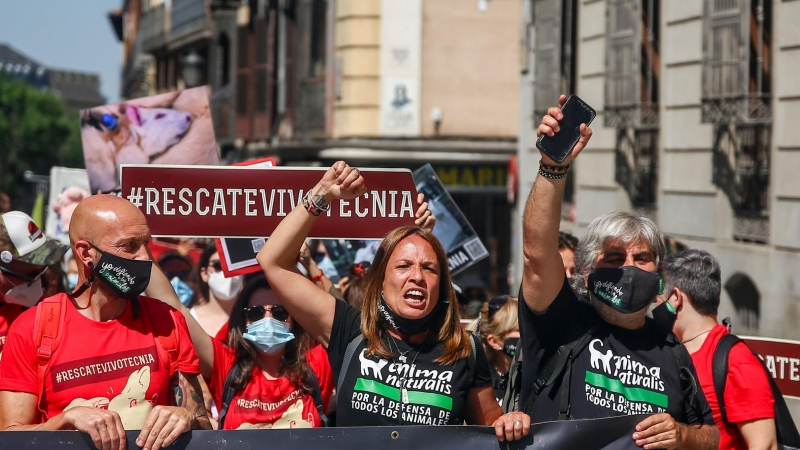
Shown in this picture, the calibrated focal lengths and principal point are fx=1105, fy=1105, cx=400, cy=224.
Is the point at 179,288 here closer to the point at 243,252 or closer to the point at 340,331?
the point at 243,252

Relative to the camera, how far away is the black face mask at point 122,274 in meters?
3.54

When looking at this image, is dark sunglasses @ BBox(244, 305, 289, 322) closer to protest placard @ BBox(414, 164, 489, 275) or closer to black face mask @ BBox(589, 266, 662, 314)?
black face mask @ BBox(589, 266, 662, 314)

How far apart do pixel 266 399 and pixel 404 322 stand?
1.06m

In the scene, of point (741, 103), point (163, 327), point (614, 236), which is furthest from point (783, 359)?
point (741, 103)

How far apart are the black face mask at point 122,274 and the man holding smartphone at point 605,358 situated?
49.2 inches

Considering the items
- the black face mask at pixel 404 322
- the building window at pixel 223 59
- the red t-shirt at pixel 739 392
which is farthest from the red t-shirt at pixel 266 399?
the building window at pixel 223 59

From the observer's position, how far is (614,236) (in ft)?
12.7

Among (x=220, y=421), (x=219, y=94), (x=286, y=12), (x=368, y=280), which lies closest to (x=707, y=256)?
(x=368, y=280)

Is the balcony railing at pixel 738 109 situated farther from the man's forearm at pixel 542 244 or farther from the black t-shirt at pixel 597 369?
the man's forearm at pixel 542 244

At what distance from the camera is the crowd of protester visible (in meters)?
3.50

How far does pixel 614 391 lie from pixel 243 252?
2.26 m

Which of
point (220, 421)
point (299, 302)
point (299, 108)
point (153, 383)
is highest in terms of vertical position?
point (299, 108)

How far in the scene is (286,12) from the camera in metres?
24.1

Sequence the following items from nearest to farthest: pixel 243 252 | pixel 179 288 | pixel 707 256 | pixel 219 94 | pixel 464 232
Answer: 1. pixel 707 256
2. pixel 243 252
3. pixel 464 232
4. pixel 179 288
5. pixel 219 94
